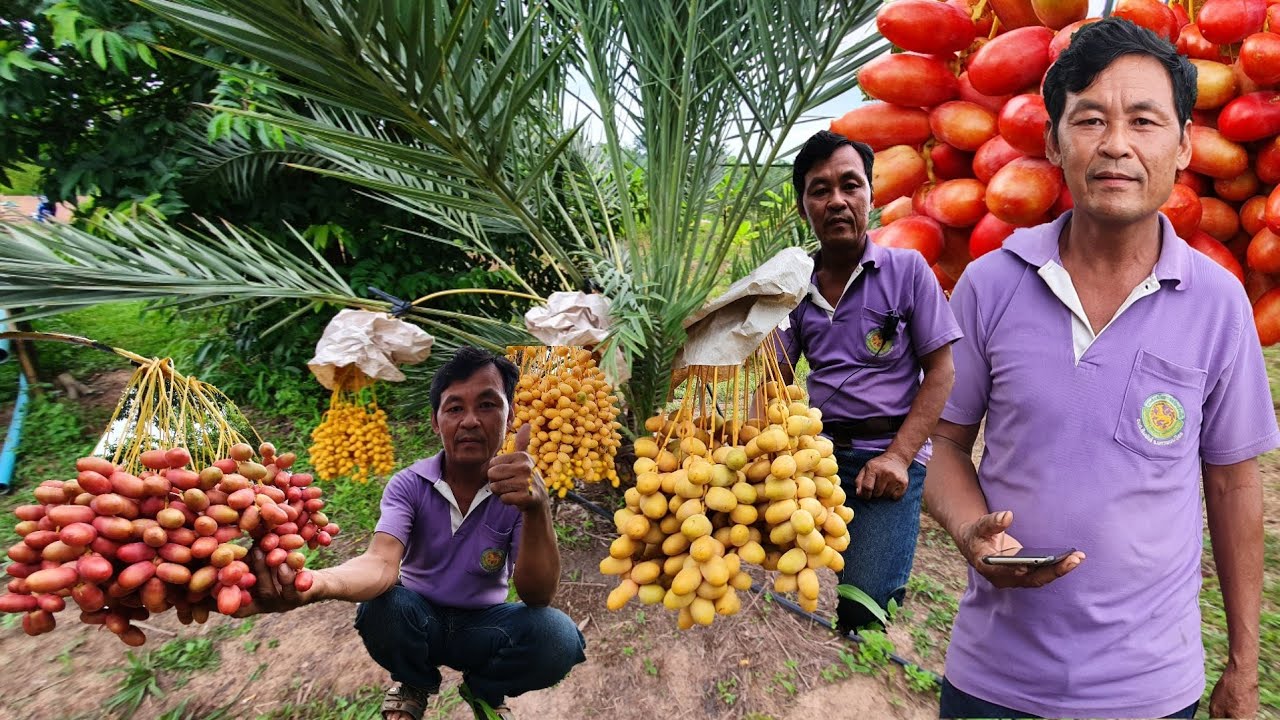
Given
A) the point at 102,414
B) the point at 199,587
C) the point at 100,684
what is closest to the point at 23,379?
the point at 102,414

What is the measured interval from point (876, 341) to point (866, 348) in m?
0.03

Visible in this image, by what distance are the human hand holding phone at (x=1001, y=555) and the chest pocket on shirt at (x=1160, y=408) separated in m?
0.22

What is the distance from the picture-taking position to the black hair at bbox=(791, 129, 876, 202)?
1.33 m

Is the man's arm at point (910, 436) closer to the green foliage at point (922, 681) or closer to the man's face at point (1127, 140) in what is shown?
the man's face at point (1127, 140)


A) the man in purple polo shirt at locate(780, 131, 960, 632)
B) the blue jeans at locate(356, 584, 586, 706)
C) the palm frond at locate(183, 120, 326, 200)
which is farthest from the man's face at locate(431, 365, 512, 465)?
the palm frond at locate(183, 120, 326, 200)

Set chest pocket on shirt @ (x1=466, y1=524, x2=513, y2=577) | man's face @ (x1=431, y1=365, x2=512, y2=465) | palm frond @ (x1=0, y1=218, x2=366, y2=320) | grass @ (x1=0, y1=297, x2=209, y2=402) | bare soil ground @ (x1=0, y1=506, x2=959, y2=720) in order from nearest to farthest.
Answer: palm frond @ (x1=0, y1=218, x2=366, y2=320)
man's face @ (x1=431, y1=365, x2=512, y2=465)
chest pocket on shirt @ (x1=466, y1=524, x2=513, y2=577)
bare soil ground @ (x1=0, y1=506, x2=959, y2=720)
grass @ (x1=0, y1=297, x2=209, y2=402)

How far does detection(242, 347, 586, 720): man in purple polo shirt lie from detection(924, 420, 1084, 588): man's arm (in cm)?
70

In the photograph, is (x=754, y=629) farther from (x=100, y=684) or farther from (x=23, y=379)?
(x=23, y=379)

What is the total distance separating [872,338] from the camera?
55.0 inches

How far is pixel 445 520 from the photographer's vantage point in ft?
4.42

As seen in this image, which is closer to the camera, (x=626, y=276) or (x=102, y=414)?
(x=626, y=276)

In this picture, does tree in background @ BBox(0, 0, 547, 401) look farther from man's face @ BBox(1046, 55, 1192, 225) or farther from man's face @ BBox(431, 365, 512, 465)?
man's face @ BBox(1046, 55, 1192, 225)

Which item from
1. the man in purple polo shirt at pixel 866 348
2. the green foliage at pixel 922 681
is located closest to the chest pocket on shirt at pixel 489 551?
the man in purple polo shirt at pixel 866 348

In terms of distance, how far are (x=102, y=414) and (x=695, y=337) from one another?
4.57 m
